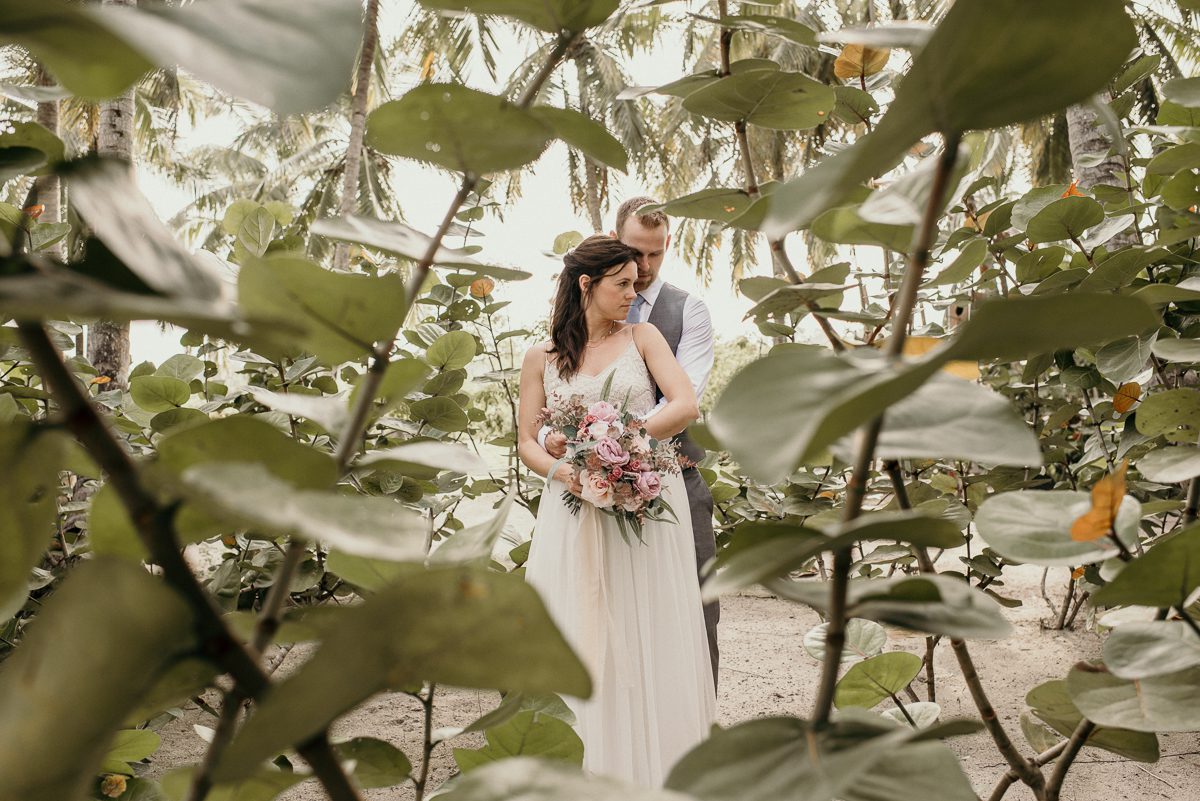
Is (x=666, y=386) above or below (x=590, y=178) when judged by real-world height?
below

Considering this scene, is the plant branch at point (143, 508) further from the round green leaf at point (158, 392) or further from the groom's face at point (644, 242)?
the groom's face at point (644, 242)

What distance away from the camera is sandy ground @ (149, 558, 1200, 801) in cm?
200

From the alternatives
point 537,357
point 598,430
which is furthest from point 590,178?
point 598,430

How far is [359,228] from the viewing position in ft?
0.96

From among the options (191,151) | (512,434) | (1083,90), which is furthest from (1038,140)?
(191,151)

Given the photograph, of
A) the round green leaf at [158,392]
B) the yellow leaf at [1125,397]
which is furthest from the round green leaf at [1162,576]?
the round green leaf at [158,392]

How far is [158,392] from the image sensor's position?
3.69 ft

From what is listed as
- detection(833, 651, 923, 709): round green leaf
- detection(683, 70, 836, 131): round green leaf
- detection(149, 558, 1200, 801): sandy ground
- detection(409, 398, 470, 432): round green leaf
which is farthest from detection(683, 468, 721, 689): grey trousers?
detection(683, 70, 836, 131): round green leaf

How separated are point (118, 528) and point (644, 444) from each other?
198 cm

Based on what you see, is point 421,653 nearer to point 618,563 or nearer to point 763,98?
point 763,98

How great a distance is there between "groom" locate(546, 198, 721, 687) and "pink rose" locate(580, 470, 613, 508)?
22.2 inches

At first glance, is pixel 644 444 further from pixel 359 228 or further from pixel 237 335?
pixel 237 335

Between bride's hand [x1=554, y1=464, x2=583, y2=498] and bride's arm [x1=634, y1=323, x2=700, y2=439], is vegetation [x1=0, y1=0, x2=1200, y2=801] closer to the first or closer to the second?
bride's hand [x1=554, y1=464, x2=583, y2=498]

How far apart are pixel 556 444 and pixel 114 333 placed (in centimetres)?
165
